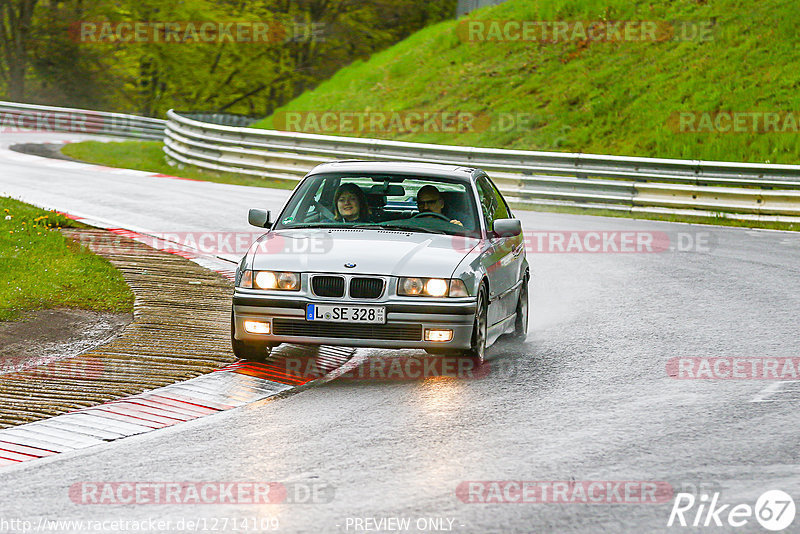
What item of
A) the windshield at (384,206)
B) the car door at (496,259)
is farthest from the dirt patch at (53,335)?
the car door at (496,259)

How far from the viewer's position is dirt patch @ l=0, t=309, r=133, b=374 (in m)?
9.10

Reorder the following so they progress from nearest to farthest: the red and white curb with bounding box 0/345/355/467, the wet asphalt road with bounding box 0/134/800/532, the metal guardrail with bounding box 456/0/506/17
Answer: the wet asphalt road with bounding box 0/134/800/532
the red and white curb with bounding box 0/345/355/467
the metal guardrail with bounding box 456/0/506/17

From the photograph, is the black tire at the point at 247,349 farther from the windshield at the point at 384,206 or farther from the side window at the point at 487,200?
the side window at the point at 487,200

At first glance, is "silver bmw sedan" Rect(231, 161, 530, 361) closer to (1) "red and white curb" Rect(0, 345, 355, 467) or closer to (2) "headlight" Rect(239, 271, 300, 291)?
(2) "headlight" Rect(239, 271, 300, 291)

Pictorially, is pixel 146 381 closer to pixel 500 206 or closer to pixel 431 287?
pixel 431 287

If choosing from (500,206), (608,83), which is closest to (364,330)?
(500,206)

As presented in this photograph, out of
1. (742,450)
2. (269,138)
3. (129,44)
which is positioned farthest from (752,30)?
(129,44)

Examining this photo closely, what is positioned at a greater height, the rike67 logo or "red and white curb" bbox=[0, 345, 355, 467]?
the rike67 logo

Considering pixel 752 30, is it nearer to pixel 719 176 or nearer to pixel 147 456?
pixel 719 176

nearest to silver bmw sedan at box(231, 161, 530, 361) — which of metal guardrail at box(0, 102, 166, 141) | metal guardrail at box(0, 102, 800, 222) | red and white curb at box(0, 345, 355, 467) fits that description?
red and white curb at box(0, 345, 355, 467)

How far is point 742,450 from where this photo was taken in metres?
6.73

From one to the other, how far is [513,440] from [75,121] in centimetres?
3717

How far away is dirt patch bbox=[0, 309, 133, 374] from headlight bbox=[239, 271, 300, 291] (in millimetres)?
1540

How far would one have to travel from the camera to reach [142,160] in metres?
31.5
